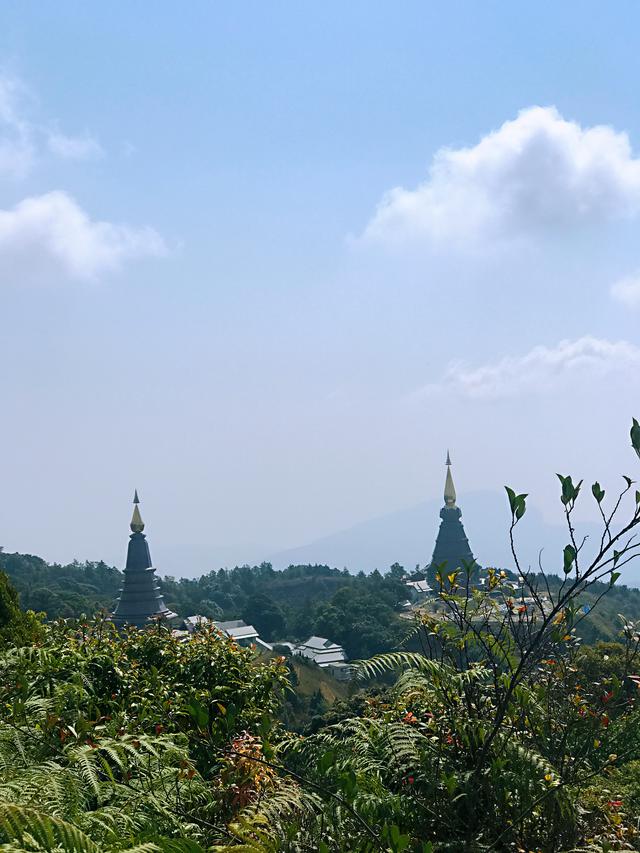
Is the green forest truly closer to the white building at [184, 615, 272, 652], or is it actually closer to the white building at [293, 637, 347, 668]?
the white building at [293, 637, 347, 668]

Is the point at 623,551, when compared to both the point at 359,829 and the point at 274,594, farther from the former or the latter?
the point at 274,594

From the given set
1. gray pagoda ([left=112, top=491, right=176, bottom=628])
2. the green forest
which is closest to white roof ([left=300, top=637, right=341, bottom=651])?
gray pagoda ([left=112, top=491, right=176, bottom=628])

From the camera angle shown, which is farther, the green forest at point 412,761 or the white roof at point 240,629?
the white roof at point 240,629

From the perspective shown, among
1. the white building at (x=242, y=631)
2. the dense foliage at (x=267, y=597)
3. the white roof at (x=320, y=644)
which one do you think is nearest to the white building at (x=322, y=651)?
the white roof at (x=320, y=644)

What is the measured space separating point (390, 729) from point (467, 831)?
72cm

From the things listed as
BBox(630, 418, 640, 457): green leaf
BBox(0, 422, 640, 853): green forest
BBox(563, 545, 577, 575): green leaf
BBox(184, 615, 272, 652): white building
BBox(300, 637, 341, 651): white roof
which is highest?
BBox(630, 418, 640, 457): green leaf

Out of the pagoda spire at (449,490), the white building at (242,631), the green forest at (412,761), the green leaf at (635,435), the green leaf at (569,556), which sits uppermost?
the pagoda spire at (449,490)

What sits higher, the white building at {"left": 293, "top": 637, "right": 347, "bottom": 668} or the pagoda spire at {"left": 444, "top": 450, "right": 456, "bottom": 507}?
the pagoda spire at {"left": 444, "top": 450, "right": 456, "bottom": 507}

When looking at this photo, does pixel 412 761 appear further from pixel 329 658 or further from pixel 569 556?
pixel 329 658

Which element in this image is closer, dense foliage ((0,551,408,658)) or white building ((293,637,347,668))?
white building ((293,637,347,668))

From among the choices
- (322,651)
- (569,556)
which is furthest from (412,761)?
(322,651)

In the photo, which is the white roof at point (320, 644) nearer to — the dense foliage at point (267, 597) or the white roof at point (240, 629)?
the dense foliage at point (267, 597)

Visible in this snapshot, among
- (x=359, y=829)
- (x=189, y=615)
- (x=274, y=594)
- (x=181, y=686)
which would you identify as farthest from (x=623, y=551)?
(x=274, y=594)

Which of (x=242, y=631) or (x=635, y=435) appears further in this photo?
(x=242, y=631)
